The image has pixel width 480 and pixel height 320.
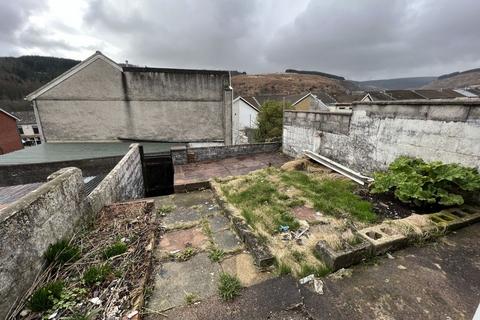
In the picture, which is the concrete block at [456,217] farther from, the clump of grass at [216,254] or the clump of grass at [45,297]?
the clump of grass at [45,297]

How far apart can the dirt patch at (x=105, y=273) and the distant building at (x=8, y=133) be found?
31.0 metres

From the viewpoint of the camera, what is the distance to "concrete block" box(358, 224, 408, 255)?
248 centimetres

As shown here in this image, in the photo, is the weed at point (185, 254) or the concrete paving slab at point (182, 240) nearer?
the weed at point (185, 254)

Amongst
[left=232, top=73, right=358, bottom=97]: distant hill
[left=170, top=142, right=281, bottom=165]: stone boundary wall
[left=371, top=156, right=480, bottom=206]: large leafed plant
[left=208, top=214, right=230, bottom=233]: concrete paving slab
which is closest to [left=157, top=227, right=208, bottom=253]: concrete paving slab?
[left=208, top=214, right=230, bottom=233]: concrete paving slab

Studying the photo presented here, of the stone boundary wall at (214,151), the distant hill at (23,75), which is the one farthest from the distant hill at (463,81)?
the distant hill at (23,75)

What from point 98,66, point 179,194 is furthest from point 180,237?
point 98,66

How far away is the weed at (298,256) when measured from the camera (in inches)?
97.1

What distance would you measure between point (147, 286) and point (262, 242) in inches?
56.4

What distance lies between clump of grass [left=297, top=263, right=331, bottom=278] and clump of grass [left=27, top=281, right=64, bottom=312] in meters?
2.46

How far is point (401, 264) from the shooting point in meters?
2.35

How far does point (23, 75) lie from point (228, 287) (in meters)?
66.7

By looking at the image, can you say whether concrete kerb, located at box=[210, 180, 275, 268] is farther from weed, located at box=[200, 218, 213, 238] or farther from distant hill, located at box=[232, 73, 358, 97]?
distant hill, located at box=[232, 73, 358, 97]

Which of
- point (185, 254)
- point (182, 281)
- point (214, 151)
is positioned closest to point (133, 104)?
point (214, 151)

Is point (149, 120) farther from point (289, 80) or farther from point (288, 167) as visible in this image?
point (289, 80)
